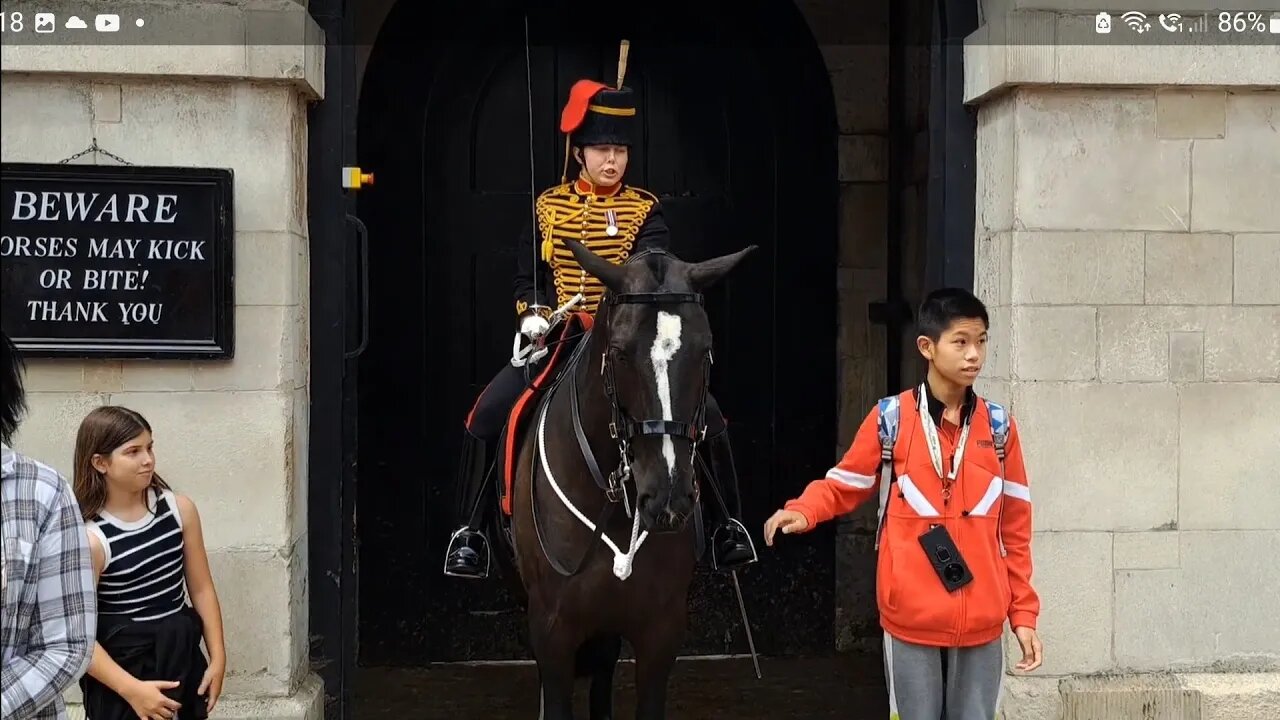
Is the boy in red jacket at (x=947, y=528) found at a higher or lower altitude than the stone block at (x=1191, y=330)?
lower

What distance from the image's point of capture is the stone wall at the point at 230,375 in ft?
17.2

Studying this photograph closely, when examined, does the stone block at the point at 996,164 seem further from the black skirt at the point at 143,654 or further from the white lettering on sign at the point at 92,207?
the black skirt at the point at 143,654

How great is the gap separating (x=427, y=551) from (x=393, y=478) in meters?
0.38

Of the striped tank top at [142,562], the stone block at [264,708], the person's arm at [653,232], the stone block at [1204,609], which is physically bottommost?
the stone block at [264,708]

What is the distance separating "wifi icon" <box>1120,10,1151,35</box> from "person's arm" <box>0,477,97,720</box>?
160 inches

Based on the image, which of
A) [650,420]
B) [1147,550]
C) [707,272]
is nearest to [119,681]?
[650,420]

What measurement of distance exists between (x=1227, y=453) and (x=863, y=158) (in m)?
2.48

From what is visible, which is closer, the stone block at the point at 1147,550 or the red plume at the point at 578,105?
the red plume at the point at 578,105

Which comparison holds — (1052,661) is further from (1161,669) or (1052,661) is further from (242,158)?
(242,158)

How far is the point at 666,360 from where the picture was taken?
4051mm

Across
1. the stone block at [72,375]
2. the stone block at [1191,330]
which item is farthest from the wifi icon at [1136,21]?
the stone block at [72,375]

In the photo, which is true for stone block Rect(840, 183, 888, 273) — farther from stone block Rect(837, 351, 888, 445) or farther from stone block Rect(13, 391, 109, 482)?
stone block Rect(13, 391, 109, 482)

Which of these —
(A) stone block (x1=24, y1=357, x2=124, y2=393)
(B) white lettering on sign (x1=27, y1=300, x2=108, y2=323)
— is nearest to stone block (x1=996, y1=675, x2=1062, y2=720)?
(A) stone block (x1=24, y1=357, x2=124, y2=393)

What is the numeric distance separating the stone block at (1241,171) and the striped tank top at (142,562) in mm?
3627
